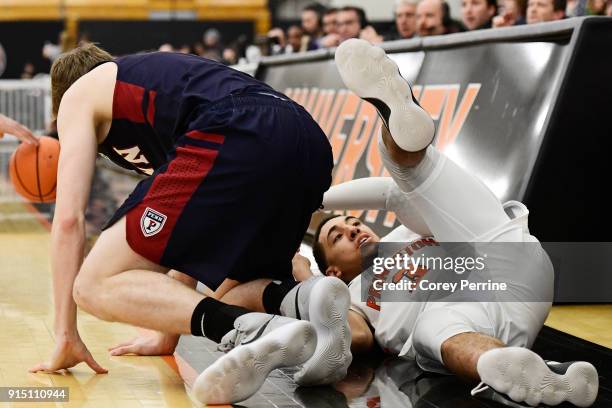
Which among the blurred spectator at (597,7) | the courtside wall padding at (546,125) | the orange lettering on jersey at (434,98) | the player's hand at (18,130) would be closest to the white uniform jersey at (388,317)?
the courtside wall padding at (546,125)

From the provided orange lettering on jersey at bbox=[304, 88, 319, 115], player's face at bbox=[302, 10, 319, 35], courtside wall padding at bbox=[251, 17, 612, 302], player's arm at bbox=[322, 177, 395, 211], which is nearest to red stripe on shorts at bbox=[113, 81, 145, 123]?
player's arm at bbox=[322, 177, 395, 211]

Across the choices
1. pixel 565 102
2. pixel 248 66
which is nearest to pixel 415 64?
pixel 565 102

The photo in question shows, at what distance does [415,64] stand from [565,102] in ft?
6.07

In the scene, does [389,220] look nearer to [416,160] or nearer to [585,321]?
[585,321]

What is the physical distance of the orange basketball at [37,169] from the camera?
5.34 m

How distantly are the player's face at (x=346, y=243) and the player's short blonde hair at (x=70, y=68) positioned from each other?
4.02ft

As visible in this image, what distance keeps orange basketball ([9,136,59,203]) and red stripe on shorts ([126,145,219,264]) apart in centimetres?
164

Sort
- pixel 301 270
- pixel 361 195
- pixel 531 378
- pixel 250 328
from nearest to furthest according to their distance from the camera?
pixel 531 378, pixel 250 328, pixel 361 195, pixel 301 270

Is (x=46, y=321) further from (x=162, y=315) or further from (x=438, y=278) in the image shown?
(x=438, y=278)

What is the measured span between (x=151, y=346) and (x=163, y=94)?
3.68 feet

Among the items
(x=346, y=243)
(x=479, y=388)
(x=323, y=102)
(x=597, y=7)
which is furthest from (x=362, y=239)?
(x=597, y=7)

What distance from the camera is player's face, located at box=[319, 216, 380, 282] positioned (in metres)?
4.70

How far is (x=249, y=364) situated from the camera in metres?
3.50

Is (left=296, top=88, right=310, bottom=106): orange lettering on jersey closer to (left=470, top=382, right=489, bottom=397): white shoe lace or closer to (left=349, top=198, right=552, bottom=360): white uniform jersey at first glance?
(left=349, top=198, right=552, bottom=360): white uniform jersey
